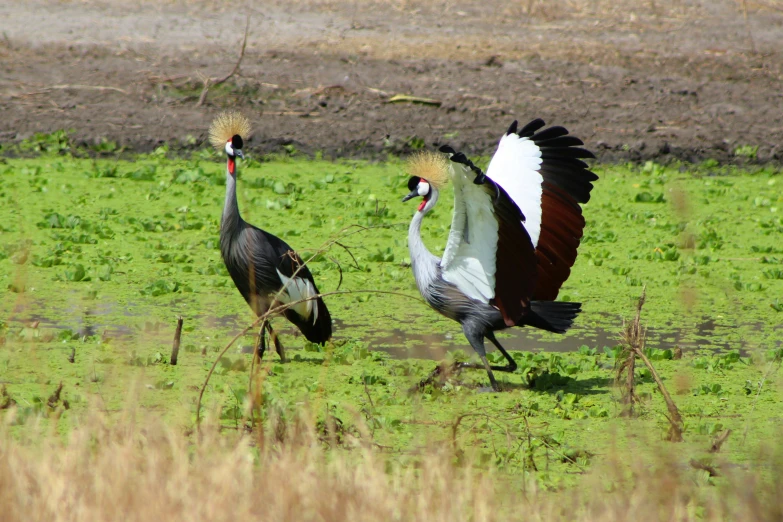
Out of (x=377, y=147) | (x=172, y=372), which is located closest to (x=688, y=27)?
(x=377, y=147)

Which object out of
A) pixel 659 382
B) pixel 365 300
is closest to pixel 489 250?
pixel 659 382

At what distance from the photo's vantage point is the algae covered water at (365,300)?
570 cm

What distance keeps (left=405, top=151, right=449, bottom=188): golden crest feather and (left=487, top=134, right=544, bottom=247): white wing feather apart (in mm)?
389

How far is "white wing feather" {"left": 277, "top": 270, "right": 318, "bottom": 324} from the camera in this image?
260 inches

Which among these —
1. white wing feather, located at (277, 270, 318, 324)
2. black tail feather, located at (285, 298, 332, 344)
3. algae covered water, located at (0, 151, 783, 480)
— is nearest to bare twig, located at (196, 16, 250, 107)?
algae covered water, located at (0, 151, 783, 480)

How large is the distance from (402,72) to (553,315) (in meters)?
8.46

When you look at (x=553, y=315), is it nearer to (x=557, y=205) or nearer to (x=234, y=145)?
(x=557, y=205)

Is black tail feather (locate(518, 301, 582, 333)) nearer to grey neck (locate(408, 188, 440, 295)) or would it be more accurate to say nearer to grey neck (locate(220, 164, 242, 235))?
grey neck (locate(408, 188, 440, 295))

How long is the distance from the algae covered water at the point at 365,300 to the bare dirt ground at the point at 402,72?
35.2 inches

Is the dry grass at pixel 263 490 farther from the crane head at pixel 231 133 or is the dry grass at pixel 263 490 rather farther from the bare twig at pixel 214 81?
the bare twig at pixel 214 81

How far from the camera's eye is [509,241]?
230 inches

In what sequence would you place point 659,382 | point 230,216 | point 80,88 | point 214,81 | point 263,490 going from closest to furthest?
1. point 263,490
2. point 659,382
3. point 230,216
4. point 80,88
5. point 214,81

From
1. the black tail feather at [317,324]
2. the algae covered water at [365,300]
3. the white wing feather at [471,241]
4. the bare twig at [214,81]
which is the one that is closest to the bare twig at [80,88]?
the bare twig at [214,81]

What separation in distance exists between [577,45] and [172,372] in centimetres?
1057
